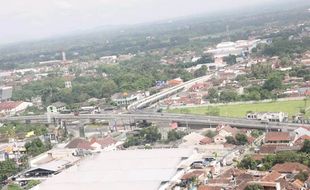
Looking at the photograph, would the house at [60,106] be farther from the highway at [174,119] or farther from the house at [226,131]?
the house at [226,131]

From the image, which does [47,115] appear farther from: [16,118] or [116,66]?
[116,66]

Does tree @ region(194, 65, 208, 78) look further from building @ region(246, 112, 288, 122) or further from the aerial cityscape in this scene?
building @ region(246, 112, 288, 122)

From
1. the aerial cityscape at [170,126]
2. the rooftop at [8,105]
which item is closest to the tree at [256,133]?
the aerial cityscape at [170,126]

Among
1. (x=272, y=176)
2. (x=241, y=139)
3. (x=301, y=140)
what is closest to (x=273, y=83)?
(x=241, y=139)

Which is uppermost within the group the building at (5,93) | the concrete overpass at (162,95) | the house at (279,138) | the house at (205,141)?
the house at (279,138)

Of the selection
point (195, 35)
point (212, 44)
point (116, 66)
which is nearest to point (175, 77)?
point (116, 66)

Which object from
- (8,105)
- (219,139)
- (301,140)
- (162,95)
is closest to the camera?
(301,140)

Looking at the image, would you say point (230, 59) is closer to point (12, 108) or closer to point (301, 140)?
point (12, 108)

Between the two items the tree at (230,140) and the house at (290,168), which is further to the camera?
the tree at (230,140)
